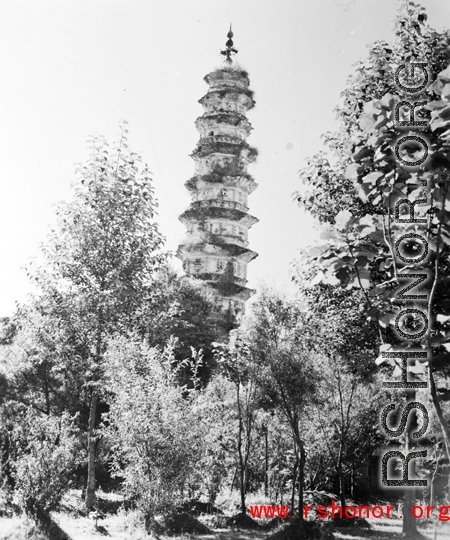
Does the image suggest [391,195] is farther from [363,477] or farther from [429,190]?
[363,477]

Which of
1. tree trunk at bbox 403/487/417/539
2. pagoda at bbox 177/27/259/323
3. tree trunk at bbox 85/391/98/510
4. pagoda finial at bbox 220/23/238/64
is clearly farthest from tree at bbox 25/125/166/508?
pagoda finial at bbox 220/23/238/64

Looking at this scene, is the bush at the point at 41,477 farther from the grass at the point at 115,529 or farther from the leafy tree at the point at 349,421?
the leafy tree at the point at 349,421

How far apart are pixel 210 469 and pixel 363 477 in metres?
8.66

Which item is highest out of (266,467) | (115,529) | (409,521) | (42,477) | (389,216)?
(389,216)

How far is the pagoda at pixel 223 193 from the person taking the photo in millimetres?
35781

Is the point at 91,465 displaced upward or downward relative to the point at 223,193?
downward

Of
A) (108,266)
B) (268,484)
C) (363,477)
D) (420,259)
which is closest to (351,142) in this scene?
(420,259)

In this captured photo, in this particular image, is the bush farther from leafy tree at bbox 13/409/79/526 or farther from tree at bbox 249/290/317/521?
tree at bbox 249/290/317/521

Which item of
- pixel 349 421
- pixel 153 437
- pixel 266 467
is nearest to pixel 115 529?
pixel 153 437

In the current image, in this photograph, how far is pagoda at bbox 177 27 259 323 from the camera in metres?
35.8

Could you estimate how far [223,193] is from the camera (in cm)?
3697

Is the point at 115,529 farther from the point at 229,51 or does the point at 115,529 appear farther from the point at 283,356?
the point at 229,51

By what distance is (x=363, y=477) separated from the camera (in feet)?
68.1

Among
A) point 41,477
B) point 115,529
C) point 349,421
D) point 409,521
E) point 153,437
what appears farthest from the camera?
point 349,421
